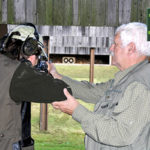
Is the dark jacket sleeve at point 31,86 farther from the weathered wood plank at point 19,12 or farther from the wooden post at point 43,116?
the wooden post at point 43,116

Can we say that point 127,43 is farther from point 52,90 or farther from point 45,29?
point 45,29

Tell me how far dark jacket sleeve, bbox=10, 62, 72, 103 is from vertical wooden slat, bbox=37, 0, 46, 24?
3.89m

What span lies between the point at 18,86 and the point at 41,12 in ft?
13.5

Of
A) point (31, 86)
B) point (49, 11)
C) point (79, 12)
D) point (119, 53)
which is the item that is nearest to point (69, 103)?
point (31, 86)

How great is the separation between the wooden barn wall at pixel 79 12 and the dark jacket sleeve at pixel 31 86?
3939 mm

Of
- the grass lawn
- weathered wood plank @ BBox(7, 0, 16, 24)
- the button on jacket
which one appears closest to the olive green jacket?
the button on jacket

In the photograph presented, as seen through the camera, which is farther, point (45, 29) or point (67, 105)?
point (45, 29)

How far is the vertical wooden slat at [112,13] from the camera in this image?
243 inches

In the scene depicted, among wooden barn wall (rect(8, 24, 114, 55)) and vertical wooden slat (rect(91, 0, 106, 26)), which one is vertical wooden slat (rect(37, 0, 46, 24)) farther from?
vertical wooden slat (rect(91, 0, 106, 26))

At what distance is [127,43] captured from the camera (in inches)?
98.1

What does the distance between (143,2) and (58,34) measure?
5.91 feet

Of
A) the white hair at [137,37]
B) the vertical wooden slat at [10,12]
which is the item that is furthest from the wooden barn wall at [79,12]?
the white hair at [137,37]

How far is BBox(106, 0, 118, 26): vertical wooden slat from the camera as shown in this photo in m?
6.17

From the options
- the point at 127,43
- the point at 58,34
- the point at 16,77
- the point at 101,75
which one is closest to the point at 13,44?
the point at 16,77
